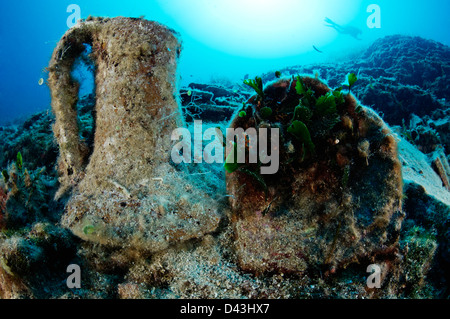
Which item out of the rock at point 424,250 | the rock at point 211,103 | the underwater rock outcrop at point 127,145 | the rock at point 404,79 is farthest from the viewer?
the rock at point 404,79

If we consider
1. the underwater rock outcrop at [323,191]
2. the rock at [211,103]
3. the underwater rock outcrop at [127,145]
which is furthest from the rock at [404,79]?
the underwater rock outcrop at [127,145]

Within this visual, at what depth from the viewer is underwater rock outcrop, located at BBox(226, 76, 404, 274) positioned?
2.02 meters

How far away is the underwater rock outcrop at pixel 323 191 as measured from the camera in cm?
202

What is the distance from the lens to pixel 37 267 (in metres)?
2.14

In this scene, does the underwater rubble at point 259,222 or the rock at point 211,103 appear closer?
the underwater rubble at point 259,222

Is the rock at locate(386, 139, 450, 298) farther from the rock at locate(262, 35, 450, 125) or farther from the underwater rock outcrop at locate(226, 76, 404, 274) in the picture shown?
the rock at locate(262, 35, 450, 125)

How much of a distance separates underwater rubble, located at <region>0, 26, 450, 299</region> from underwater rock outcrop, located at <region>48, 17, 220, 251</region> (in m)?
0.02

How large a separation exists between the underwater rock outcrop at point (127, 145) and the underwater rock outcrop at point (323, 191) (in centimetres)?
63

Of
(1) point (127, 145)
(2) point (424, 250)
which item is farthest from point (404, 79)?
(1) point (127, 145)

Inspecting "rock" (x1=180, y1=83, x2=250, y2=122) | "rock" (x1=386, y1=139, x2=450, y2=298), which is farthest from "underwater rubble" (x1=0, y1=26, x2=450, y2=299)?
"rock" (x1=180, y1=83, x2=250, y2=122)

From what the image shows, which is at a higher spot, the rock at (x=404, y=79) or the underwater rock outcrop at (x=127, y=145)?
the rock at (x=404, y=79)

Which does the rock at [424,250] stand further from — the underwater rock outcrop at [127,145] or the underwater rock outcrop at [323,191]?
the underwater rock outcrop at [127,145]
